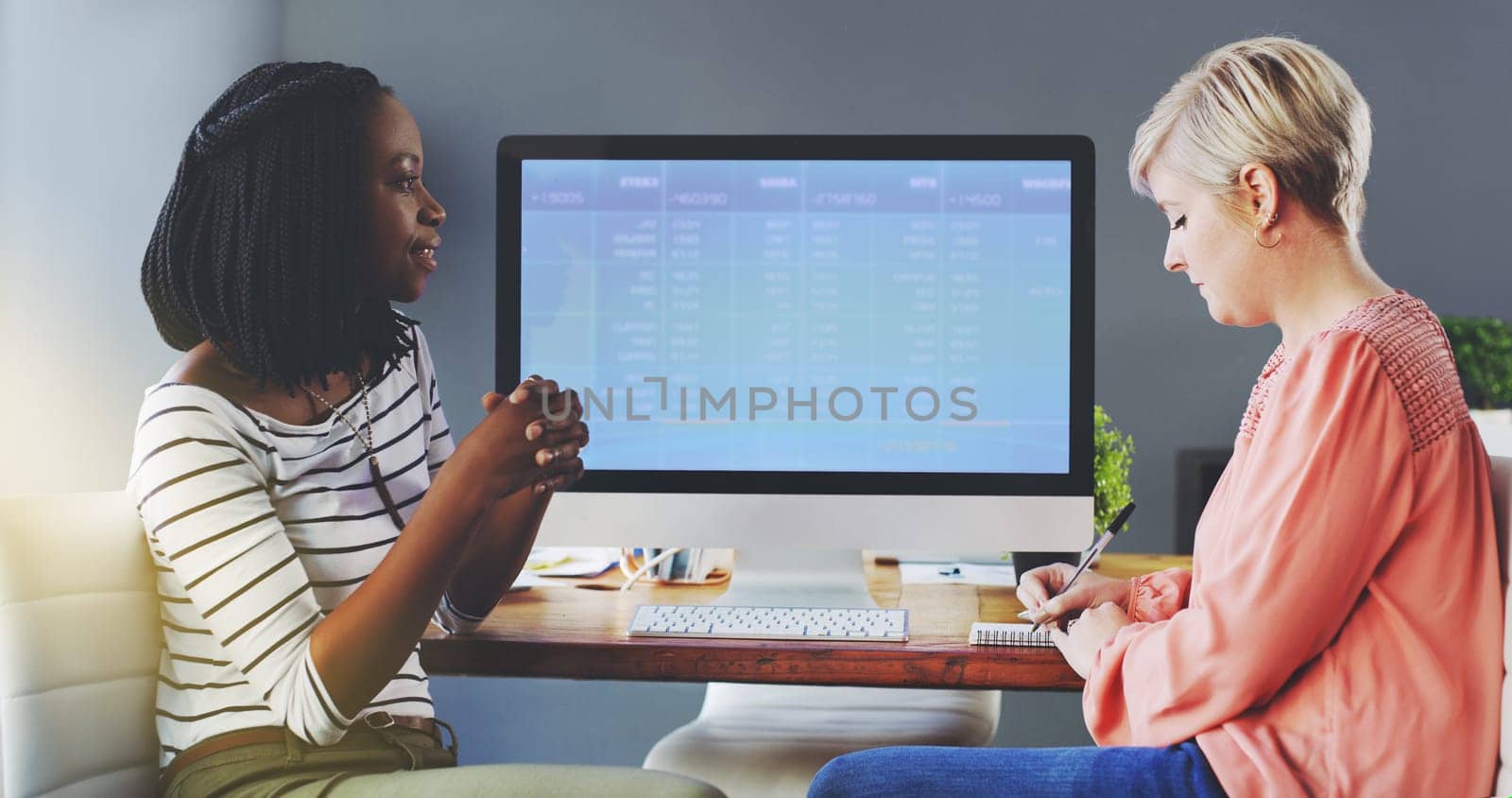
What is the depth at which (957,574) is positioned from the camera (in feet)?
5.40

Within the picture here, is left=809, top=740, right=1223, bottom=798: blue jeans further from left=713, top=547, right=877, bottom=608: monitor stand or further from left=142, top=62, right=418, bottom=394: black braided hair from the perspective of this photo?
left=142, top=62, right=418, bottom=394: black braided hair

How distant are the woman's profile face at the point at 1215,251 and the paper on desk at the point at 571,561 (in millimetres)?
888

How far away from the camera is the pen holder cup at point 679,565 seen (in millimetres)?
1609

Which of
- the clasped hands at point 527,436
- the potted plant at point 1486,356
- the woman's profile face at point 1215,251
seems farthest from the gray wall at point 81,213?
the potted plant at point 1486,356

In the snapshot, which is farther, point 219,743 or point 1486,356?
point 1486,356

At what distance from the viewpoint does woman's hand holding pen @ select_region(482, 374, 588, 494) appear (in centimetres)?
107

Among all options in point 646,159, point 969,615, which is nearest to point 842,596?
point 969,615

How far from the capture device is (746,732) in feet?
5.04

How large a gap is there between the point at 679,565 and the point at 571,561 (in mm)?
200

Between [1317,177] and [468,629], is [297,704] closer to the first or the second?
[468,629]

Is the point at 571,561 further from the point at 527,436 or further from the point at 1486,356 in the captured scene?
the point at 1486,356

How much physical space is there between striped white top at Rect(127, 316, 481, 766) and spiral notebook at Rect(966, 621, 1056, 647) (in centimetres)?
59

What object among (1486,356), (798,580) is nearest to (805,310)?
(798,580)

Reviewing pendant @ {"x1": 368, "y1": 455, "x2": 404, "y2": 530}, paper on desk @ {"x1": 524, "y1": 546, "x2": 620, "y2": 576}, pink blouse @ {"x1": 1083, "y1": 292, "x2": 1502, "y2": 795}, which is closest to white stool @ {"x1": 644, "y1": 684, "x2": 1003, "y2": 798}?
paper on desk @ {"x1": 524, "y1": 546, "x2": 620, "y2": 576}
